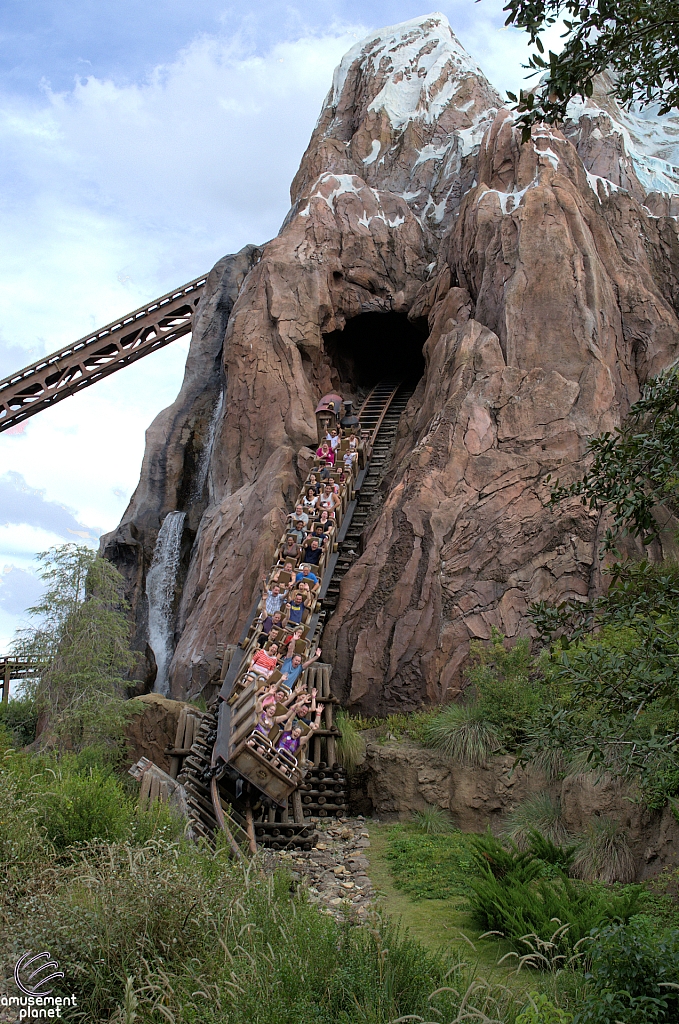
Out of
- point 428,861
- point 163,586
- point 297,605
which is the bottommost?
point 428,861

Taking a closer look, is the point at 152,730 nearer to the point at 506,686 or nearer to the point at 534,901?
the point at 506,686

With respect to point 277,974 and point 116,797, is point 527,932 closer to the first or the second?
point 277,974

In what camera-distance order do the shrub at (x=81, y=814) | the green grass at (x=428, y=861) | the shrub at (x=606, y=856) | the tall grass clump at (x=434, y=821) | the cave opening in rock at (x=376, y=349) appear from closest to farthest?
the shrub at (x=81, y=814) → the shrub at (x=606, y=856) → the green grass at (x=428, y=861) → the tall grass clump at (x=434, y=821) → the cave opening in rock at (x=376, y=349)

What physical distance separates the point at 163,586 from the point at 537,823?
1448cm

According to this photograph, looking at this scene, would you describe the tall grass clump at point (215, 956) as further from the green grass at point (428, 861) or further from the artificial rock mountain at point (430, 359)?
the artificial rock mountain at point (430, 359)

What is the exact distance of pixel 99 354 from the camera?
2814 centimetres

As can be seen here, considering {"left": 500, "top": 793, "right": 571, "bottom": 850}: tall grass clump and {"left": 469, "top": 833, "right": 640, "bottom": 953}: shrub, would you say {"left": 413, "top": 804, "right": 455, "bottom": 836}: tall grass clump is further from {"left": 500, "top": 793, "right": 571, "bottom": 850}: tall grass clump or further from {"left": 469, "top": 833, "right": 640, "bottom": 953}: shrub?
{"left": 469, "top": 833, "right": 640, "bottom": 953}: shrub

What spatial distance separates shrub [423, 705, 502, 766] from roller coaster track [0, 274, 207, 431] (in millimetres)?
19574

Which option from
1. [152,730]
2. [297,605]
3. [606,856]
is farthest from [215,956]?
[297,605]

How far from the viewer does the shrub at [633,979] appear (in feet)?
13.9

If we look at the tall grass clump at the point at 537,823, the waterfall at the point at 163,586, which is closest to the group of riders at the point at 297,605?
the tall grass clump at the point at 537,823

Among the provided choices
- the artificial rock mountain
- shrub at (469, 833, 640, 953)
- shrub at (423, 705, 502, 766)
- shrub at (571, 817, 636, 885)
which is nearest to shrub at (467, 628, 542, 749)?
shrub at (423, 705, 502, 766)

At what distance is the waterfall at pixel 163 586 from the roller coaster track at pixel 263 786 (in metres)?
6.19

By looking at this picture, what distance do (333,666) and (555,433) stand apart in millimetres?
5778
